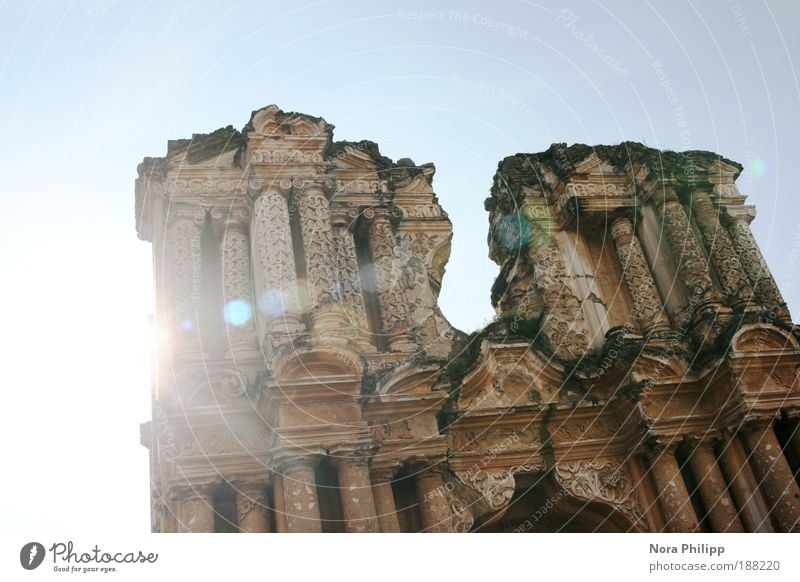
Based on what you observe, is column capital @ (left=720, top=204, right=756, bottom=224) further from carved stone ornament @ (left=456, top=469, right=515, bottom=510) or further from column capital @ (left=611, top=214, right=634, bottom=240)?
carved stone ornament @ (left=456, top=469, right=515, bottom=510)

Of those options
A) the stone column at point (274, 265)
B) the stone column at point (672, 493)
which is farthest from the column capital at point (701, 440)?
the stone column at point (274, 265)

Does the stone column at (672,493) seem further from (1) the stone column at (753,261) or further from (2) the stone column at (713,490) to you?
(1) the stone column at (753,261)

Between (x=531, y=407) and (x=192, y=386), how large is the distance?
432 cm

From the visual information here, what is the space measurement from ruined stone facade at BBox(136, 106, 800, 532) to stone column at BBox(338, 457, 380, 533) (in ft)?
0.09

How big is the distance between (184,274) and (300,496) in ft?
12.1

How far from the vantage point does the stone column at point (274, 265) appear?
11.2 metres

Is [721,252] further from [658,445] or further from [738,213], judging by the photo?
[658,445]

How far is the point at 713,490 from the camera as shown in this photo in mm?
11586

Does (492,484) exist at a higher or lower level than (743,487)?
higher

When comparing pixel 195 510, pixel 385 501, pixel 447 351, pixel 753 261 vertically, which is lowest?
pixel 385 501

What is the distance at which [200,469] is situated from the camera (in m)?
10.1

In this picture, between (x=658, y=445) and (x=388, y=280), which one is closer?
(x=658, y=445)

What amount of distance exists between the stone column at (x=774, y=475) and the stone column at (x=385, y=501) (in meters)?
4.56

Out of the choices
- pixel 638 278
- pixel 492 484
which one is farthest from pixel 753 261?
pixel 492 484
